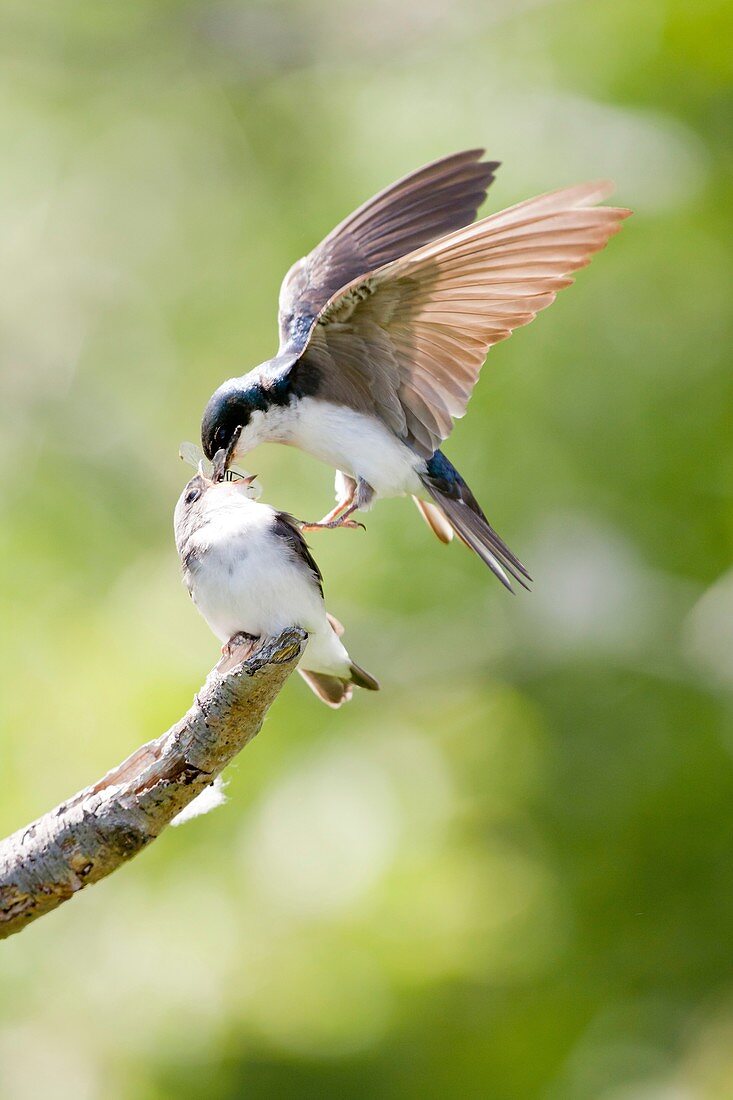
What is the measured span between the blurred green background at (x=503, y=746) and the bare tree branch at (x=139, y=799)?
1662 mm

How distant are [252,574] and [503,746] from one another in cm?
174

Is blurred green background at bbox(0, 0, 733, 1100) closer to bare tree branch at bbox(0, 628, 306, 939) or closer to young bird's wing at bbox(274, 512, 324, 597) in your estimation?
young bird's wing at bbox(274, 512, 324, 597)

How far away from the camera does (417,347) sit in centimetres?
170

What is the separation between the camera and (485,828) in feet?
10.2

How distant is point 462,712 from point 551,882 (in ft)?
1.54

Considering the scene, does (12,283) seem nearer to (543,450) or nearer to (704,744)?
(543,450)

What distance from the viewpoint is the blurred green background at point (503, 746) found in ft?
10.0

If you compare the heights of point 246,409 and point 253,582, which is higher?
point 246,409

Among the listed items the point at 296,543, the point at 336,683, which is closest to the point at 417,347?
the point at 296,543

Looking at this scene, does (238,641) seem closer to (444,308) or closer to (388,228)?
(444,308)

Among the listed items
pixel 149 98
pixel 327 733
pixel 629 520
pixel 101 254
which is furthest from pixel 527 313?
pixel 149 98

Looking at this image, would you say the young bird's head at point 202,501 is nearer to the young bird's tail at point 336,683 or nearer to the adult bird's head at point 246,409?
the adult bird's head at point 246,409

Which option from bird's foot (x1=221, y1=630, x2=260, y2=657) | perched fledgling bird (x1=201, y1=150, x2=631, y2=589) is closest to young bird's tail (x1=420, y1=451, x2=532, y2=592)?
perched fledgling bird (x1=201, y1=150, x2=631, y2=589)

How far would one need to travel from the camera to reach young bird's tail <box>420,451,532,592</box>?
1.67m
